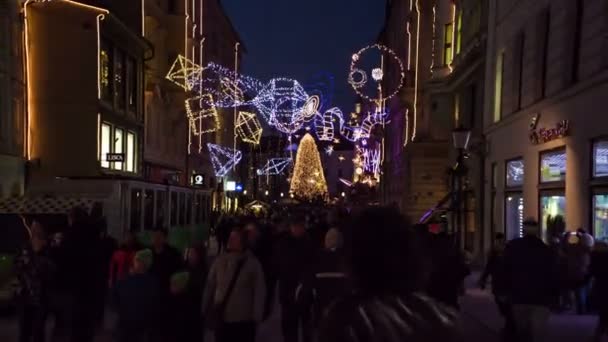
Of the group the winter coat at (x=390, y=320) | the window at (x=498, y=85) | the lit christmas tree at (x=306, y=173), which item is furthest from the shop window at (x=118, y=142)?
the winter coat at (x=390, y=320)

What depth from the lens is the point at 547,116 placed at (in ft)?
64.4

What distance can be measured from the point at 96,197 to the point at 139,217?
4.70 ft

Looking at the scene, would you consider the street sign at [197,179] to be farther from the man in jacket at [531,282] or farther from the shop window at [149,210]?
the man in jacket at [531,282]

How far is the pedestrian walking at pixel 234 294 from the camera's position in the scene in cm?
775

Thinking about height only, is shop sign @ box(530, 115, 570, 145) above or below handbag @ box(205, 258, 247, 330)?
above

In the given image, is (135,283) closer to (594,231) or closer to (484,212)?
(594,231)

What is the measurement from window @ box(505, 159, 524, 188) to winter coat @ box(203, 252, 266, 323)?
1553 cm

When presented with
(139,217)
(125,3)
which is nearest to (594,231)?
(139,217)

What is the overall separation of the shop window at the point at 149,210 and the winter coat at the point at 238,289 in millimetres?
12756

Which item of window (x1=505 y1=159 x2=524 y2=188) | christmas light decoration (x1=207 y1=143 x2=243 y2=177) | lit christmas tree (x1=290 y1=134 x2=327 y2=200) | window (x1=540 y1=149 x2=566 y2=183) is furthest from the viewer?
lit christmas tree (x1=290 y1=134 x2=327 y2=200)

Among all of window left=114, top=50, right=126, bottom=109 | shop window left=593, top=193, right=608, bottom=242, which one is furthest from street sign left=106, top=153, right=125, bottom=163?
shop window left=593, top=193, right=608, bottom=242

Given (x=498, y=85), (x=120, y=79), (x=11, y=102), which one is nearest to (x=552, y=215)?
(x=498, y=85)

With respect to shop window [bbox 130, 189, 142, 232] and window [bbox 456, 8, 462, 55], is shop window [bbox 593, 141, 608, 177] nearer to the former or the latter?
shop window [bbox 130, 189, 142, 232]

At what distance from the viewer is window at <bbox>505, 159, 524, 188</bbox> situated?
22.4 metres
